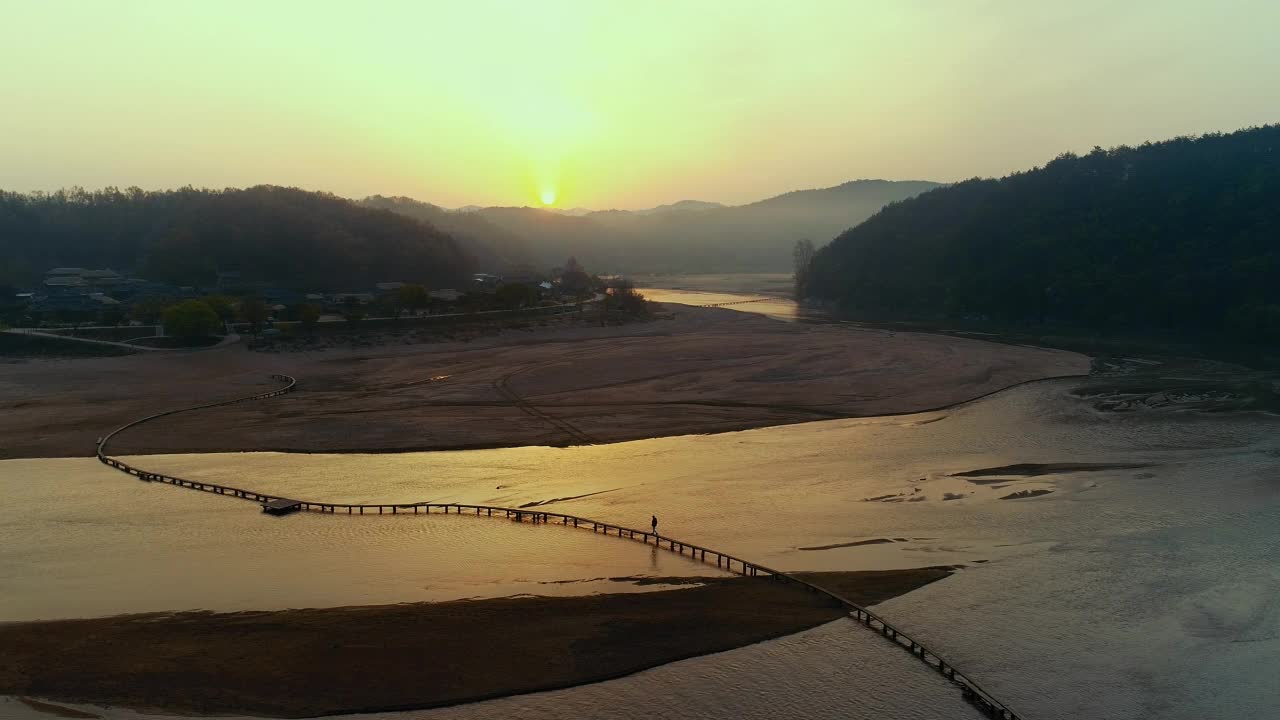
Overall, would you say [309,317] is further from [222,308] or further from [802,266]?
[802,266]

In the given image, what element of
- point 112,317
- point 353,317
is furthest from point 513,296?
point 112,317

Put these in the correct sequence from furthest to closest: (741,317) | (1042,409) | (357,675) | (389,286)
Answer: (389,286)
(741,317)
(1042,409)
(357,675)

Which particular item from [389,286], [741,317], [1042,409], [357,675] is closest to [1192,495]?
[1042,409]

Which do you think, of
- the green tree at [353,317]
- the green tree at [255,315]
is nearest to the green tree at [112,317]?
the green tree at [255,315]

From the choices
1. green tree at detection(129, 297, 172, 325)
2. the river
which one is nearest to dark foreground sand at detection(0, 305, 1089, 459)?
the river

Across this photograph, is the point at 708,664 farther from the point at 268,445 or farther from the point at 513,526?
the point at 268,445

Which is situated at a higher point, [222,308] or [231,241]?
[231,241]

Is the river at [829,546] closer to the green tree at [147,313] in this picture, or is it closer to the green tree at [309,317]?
the green tree at [309,317]

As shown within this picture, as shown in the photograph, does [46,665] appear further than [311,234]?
No
